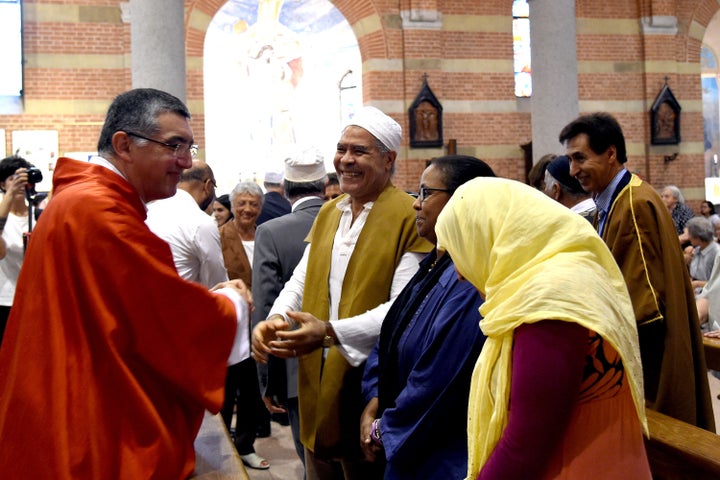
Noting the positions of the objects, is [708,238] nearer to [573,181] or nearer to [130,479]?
[573,181]

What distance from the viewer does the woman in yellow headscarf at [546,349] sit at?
1559mm

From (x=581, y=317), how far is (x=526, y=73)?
13230 millimetres

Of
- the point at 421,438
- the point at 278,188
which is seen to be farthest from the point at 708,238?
the point at 421,438

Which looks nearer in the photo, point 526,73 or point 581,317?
point 581,317

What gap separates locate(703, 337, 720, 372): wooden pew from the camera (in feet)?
12.0

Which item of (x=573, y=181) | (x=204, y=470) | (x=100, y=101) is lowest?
(x=204, y=470)

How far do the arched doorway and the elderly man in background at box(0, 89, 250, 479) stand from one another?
11.8 meters

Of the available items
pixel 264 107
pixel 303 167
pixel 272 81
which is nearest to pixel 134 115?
pixel 303 167

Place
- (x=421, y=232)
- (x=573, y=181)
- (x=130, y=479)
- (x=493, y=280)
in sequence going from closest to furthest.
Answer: (x=493, y=280) → (x=130, y=479) → (x=421, y=232) → (x=573, y=181)

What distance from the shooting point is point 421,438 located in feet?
6.61

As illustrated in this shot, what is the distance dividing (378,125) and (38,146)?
31.7 feet

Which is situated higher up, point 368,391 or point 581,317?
point 581,317

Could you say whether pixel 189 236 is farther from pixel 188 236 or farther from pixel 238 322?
pixel 238 322

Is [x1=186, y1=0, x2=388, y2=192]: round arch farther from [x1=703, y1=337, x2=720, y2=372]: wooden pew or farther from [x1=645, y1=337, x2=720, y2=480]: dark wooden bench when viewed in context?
[x1=645, y1=337, x2=720, y2=480]: dark wooden bench
